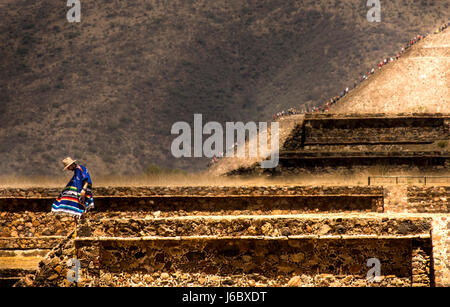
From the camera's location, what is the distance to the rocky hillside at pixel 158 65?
81062mm

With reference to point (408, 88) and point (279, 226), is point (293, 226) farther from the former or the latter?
point (408, 88)

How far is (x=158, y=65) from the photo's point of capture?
94.4 meters

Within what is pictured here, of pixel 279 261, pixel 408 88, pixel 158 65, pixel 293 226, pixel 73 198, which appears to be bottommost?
pixel 279 261

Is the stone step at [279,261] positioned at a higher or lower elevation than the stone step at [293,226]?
lower

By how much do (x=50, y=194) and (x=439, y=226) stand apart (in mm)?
14316

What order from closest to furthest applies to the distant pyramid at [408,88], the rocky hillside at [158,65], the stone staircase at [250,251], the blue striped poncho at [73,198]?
the stone staircase at [250,251] < the blue striped poncho at [73,198] < the distant pyramid at [408,88] < the rocky hillside at [158,65]

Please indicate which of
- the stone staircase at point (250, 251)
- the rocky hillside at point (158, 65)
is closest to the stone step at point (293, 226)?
the stone staircase at point (250, 251)

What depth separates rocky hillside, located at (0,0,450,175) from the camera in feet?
266

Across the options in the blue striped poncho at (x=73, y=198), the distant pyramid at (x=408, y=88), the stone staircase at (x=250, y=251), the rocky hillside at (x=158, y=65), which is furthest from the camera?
the rocky hillside at (x=158, y=65)

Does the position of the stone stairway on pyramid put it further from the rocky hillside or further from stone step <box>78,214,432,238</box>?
the rocky hillside

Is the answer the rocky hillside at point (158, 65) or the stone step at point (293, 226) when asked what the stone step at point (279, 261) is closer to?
the stone step at point (293, 226)

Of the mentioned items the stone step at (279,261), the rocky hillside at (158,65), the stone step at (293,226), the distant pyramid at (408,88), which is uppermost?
the rocky hillside at (158,65)

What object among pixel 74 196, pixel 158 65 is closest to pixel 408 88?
pixel 74 196

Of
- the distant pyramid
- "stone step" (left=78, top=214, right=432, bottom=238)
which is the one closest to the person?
"stone step" (left=78, top=214, right=432, bottom=238)
